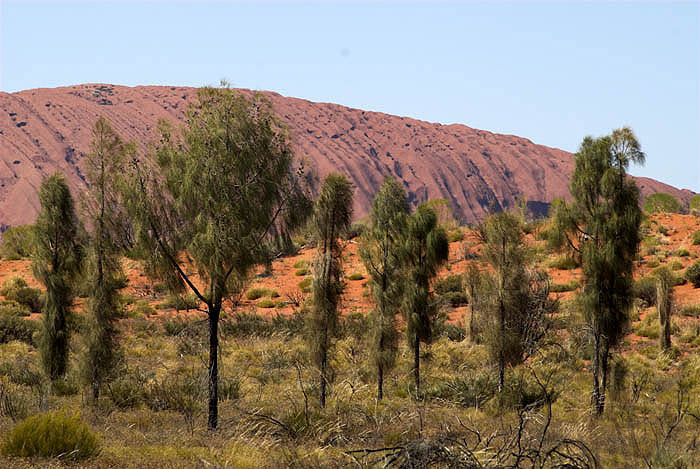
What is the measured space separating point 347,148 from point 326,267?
13243cm

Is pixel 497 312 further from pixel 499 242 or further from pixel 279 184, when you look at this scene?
pixel 279 184

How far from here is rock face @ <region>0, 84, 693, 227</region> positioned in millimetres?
119062

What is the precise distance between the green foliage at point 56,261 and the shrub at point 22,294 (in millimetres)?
19657

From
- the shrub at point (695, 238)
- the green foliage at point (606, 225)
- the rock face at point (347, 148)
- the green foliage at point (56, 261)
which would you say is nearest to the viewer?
the green foliage at point (606, 225)

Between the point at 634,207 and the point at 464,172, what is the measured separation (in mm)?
133604

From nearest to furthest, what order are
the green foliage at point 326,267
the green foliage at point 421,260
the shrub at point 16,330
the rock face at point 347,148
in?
1. the green foliage at point 326,267
2. the green foliage at point 421,260
3. the shrub at point 16,330
4. the rock face at point 347,148

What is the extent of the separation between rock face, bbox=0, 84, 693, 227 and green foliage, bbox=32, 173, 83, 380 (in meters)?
94.4

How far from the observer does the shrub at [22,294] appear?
34.6 m

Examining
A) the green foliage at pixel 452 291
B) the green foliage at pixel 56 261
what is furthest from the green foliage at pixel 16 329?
the green foliage at pixel 452 291

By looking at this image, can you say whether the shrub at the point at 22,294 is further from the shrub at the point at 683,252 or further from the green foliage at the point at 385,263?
the shrub at the point at 683,252

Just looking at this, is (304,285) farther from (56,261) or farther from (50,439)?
(50,439)

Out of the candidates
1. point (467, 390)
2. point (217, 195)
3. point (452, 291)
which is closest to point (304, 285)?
point (452, 291)

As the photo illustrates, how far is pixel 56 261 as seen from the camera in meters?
16.4

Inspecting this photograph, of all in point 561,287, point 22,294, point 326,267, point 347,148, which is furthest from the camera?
point 347,148
